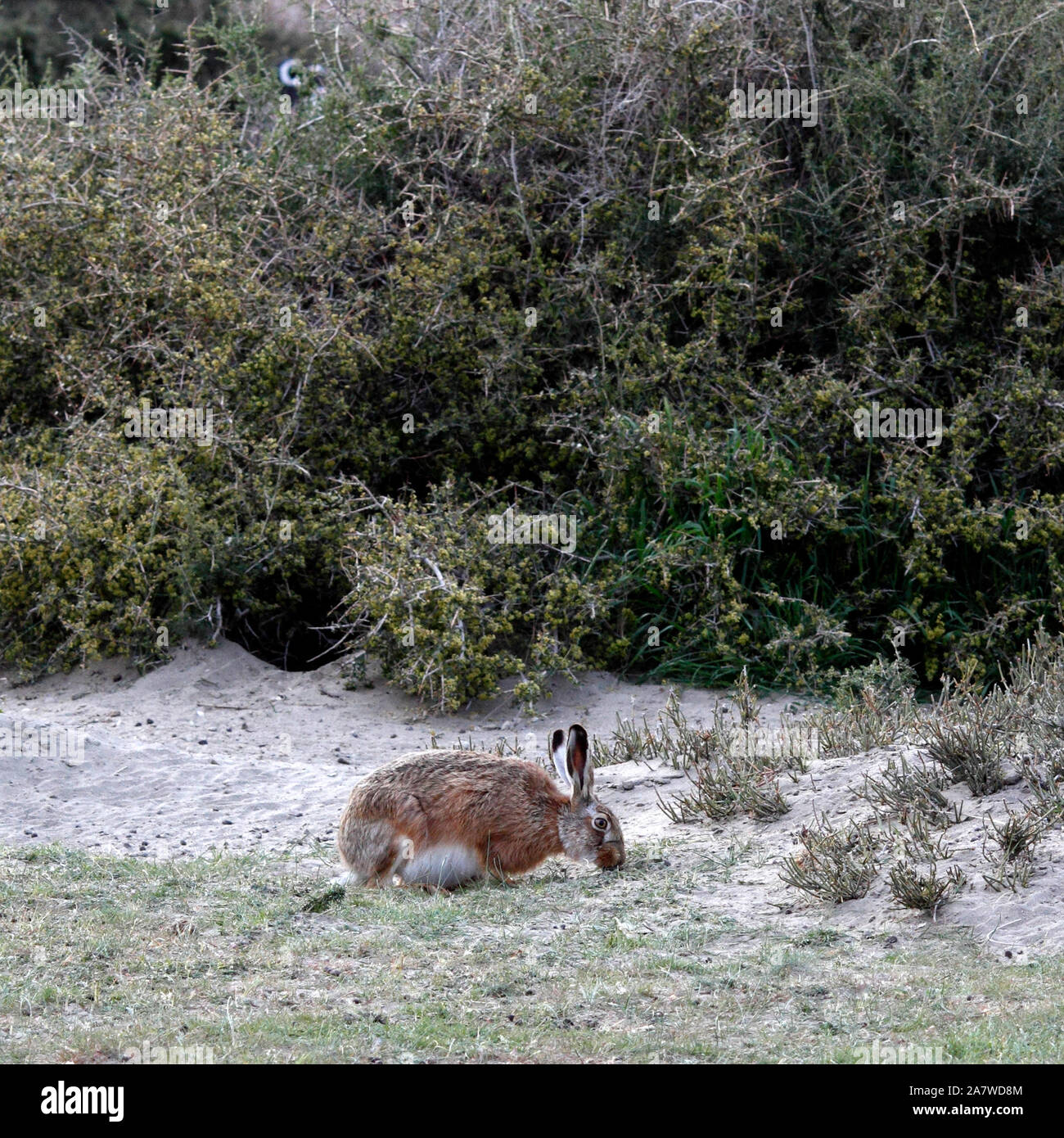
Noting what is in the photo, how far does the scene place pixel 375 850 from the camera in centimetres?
640

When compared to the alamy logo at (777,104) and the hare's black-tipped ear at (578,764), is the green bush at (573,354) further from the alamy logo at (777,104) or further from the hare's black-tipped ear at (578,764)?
the hare's black-tipped ear at (578,764)

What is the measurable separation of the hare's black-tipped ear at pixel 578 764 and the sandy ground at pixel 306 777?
0.64 metres

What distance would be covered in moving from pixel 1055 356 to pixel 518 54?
15.8 feet

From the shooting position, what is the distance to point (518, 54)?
11.5 meters

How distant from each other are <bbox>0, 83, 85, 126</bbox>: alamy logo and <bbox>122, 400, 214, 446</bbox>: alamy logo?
3.17m

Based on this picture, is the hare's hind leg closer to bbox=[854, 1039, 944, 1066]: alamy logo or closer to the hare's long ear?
the hare's long ear

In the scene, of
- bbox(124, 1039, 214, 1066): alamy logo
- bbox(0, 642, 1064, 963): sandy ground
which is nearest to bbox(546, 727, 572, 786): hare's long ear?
bbox(0, 642, 1064, 963): sandy ground

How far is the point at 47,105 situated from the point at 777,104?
6.29 m

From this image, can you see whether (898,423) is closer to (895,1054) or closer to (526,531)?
(526,531)

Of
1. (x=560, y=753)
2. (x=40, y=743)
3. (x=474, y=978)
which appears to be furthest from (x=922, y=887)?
(x=40, y=743)

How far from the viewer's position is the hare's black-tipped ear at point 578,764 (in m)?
6.47

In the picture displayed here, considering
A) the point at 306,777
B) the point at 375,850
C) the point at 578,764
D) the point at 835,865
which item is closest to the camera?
the point at 835,865

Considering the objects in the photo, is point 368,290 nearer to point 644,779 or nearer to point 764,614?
point 764,614
